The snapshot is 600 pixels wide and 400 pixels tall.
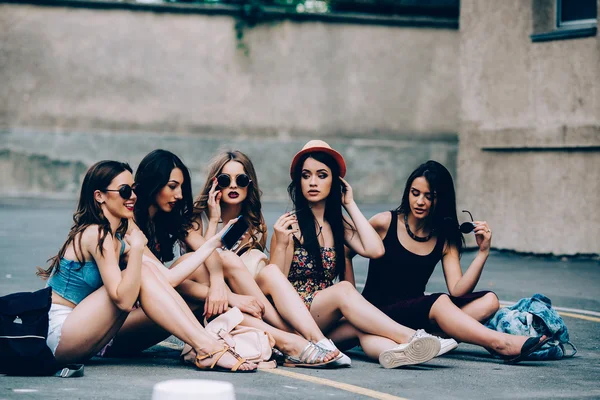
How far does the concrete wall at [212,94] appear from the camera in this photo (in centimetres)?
1894

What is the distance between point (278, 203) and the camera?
19.5 m

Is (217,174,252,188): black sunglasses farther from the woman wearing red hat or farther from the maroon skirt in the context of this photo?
the maroon skirt

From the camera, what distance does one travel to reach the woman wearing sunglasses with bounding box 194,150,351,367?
6.11m

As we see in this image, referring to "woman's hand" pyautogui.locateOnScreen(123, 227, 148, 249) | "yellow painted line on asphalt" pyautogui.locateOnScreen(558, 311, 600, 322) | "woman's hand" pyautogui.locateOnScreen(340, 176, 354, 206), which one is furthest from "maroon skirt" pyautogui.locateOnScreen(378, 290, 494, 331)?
"yellow painted line on asphalt" pyautogui.locateOnScreen(558, 311, 600, 322)

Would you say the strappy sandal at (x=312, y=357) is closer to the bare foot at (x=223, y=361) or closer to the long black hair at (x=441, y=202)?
the bare foot at (x=223, y=361)

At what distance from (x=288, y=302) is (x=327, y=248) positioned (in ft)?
2.08

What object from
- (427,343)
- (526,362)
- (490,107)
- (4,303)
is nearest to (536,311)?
(526,362)

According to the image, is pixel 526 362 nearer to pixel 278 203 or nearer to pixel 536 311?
pixel 536 311

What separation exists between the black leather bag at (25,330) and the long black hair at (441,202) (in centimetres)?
251

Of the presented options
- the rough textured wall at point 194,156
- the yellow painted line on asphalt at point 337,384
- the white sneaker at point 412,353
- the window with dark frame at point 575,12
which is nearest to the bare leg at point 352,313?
the white sneaker at point 412,353

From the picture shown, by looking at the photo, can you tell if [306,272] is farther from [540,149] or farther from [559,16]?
[559,16]

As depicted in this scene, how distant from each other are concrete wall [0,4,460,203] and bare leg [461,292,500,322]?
13.3m

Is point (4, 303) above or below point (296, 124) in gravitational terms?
below

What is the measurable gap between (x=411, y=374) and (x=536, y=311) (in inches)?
40.6
